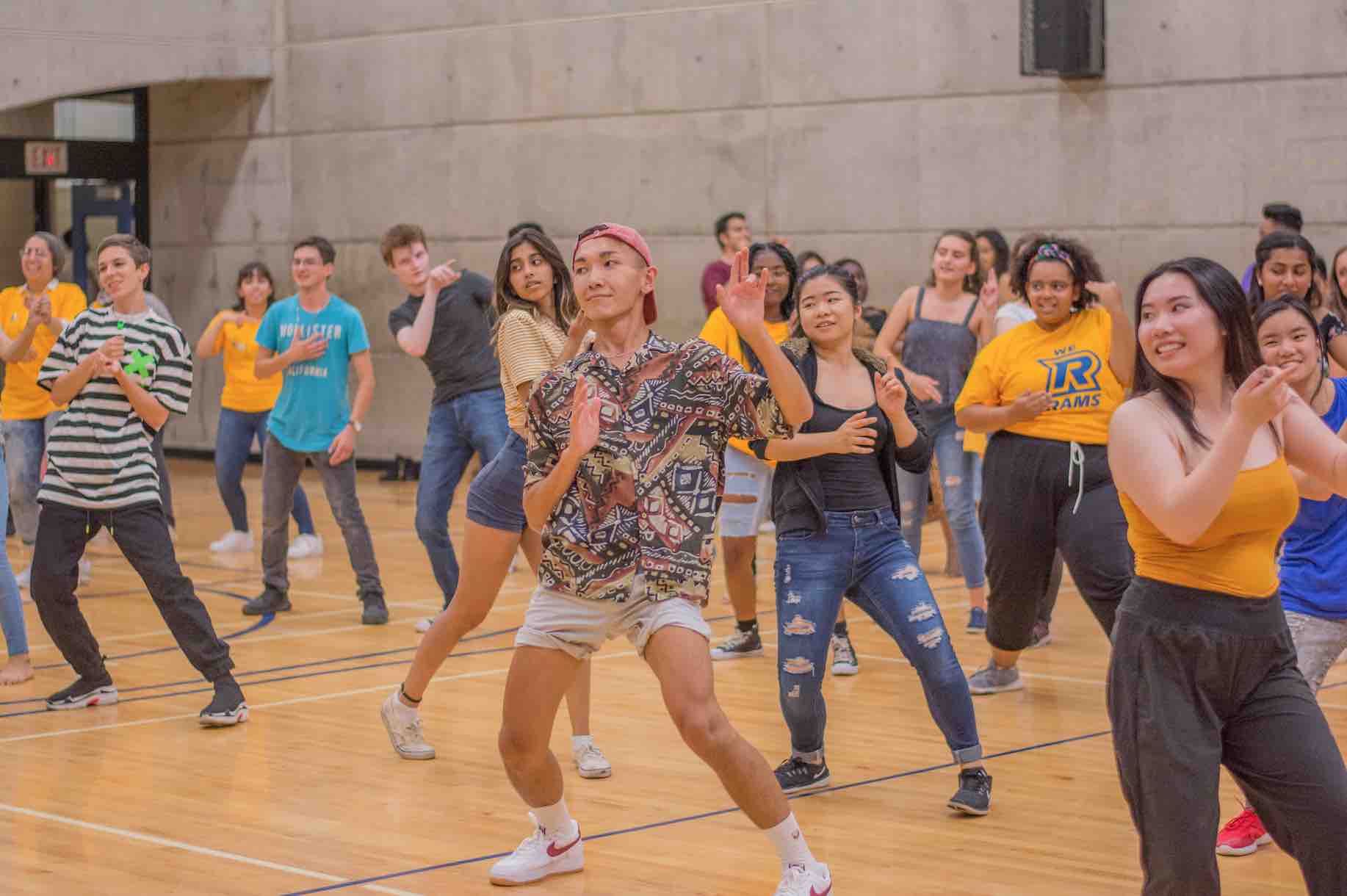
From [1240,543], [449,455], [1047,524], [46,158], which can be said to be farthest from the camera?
[46,158]

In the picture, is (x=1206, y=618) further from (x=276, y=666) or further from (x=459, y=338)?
(x=459, y=338)

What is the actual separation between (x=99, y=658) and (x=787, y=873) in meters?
3.71

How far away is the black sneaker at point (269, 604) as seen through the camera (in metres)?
9.36

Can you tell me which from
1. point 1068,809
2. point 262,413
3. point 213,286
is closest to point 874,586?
point 1068,809

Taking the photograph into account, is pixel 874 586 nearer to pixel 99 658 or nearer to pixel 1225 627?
pixel 1225 627

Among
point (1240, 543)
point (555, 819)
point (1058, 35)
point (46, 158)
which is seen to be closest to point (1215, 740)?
point (1240, 543)

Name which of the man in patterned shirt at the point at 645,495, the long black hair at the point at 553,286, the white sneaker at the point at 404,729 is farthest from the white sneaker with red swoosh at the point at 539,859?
the long black hair at the point at 553,286

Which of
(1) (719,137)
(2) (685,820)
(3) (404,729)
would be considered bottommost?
(2) (685,820)

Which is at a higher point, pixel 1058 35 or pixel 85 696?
pixel 1058 35

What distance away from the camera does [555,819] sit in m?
4.81

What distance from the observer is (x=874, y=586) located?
219 inches

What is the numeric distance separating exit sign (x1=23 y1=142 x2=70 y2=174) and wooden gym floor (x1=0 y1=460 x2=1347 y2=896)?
9196 mm

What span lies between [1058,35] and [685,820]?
839cm

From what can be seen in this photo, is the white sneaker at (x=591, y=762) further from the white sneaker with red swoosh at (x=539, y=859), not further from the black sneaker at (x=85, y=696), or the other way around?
the black sneaker at (x=85, y=696)
